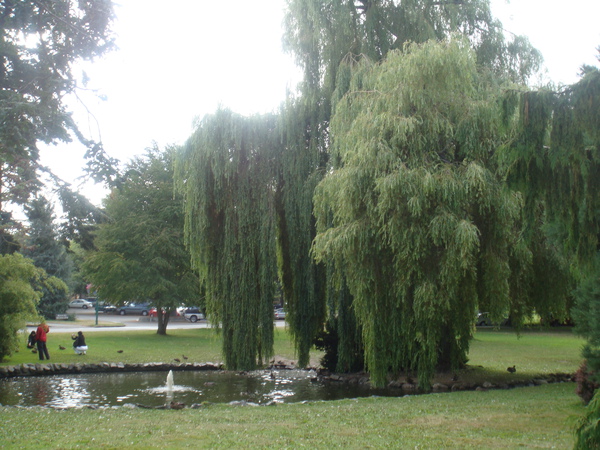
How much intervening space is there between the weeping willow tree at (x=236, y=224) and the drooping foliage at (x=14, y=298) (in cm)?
603

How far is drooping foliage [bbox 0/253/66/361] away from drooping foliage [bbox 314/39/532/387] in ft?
34.0

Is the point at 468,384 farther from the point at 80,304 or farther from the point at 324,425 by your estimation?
the point at 80,304

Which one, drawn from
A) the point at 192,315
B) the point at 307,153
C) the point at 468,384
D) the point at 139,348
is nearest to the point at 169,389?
the point at 307,153

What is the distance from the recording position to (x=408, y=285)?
1154 cm

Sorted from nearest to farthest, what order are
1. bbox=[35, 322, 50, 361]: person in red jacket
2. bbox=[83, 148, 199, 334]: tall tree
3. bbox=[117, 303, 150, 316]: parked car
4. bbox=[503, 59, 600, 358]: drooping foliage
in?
bbox=[503, 59, 600, 358]: drooping foliage < bbox=[35, 322, 50, 361]: person in red jacket < bbox=[83, 148, 199, 334]: tall tree < bbox=[117, 303, 150, 316]: parked car

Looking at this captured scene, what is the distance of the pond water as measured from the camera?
41.7 ft

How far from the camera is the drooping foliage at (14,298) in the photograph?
1712cm

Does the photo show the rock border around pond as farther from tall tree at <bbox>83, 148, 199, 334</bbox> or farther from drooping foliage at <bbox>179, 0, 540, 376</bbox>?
tall tree at <bbox>83, 148, 199, 334</bbox>

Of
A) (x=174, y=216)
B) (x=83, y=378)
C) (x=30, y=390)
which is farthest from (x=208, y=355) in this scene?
(x=174, y=216)

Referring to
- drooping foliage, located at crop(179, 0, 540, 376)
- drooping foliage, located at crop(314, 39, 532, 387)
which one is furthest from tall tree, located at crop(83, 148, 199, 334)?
drooping foliage, located at crop(314, 39, 532, 387)

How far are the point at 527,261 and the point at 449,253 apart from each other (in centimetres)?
248

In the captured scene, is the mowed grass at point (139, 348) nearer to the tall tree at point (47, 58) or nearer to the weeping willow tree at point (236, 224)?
the weeping willow tree at point (236, 224)

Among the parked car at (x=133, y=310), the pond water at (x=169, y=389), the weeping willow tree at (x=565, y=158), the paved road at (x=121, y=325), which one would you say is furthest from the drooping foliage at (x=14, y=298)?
the parked car at (x=133, y=310)

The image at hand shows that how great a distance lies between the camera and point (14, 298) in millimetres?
17156
